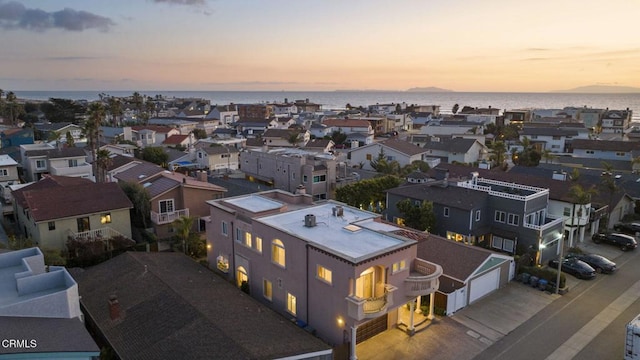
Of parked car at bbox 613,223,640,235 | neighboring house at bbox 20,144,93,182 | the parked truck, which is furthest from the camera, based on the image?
neighboring house at bbox 20,144,93,182

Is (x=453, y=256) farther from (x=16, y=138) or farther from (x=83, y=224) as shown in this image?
(x=16, y=138)

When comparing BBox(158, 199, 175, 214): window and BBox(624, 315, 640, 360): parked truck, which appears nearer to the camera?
BBox(624, 315, 640, 360): parked truck

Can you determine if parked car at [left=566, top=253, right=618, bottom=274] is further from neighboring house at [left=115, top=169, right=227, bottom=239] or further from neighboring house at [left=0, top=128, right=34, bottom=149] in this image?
neighboring house at [left=0, top=128, right=34, bottom=149]

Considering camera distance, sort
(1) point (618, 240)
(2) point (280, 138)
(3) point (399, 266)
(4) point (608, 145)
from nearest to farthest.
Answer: (3) point (399, 266) → (1) point (618, 240) → (4) point (608, 145) → (2) point (280, 138)

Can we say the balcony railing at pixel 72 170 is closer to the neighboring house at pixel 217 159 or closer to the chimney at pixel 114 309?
the neighboring house at pixel 217 159

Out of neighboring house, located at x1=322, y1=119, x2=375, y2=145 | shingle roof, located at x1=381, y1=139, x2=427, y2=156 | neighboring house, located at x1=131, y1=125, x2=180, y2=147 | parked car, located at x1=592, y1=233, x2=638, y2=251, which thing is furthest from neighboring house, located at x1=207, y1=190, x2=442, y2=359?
neighboring house, located at x1=322, y1=119, x2=375, y2=145

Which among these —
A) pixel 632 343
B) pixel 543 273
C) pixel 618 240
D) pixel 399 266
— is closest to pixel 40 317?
pixel 399 266
